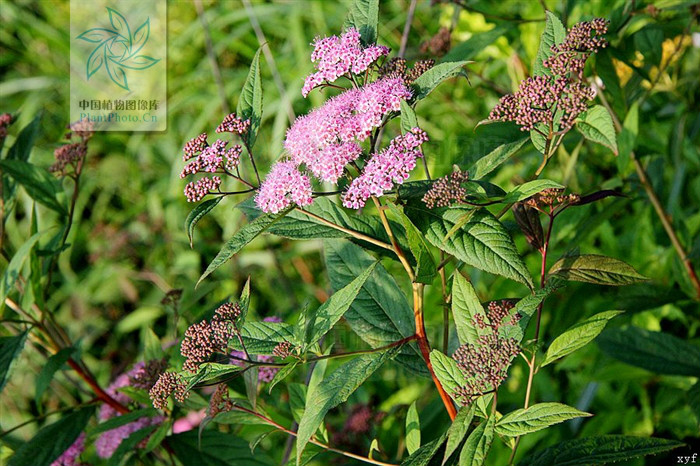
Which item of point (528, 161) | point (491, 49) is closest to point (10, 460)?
point (528, 161)

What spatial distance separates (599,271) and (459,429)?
0.31m

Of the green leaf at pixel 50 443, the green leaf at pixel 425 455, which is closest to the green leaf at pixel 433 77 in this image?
the green leaf at pixel 425 455

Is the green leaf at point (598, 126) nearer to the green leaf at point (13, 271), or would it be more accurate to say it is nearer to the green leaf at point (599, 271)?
the green leaf at point (599, 271)

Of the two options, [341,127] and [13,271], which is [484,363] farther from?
[13,271]

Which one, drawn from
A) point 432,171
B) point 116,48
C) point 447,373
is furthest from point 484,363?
point 116,48

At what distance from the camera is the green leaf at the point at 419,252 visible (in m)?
0.85

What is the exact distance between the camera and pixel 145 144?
12.5 feet

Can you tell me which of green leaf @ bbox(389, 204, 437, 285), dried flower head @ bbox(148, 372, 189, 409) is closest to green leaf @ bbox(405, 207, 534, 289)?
green leaf @ bbox(389, 204, 437, 285)

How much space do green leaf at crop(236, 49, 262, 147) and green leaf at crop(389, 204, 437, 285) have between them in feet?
0.80

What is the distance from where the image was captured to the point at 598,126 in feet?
2.97

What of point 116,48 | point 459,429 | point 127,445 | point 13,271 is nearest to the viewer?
point 459,429

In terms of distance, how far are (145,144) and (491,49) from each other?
88.9 inches

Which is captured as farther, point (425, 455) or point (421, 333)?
point (421, 333)

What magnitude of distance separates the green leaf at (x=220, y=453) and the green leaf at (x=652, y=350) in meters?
0.75
